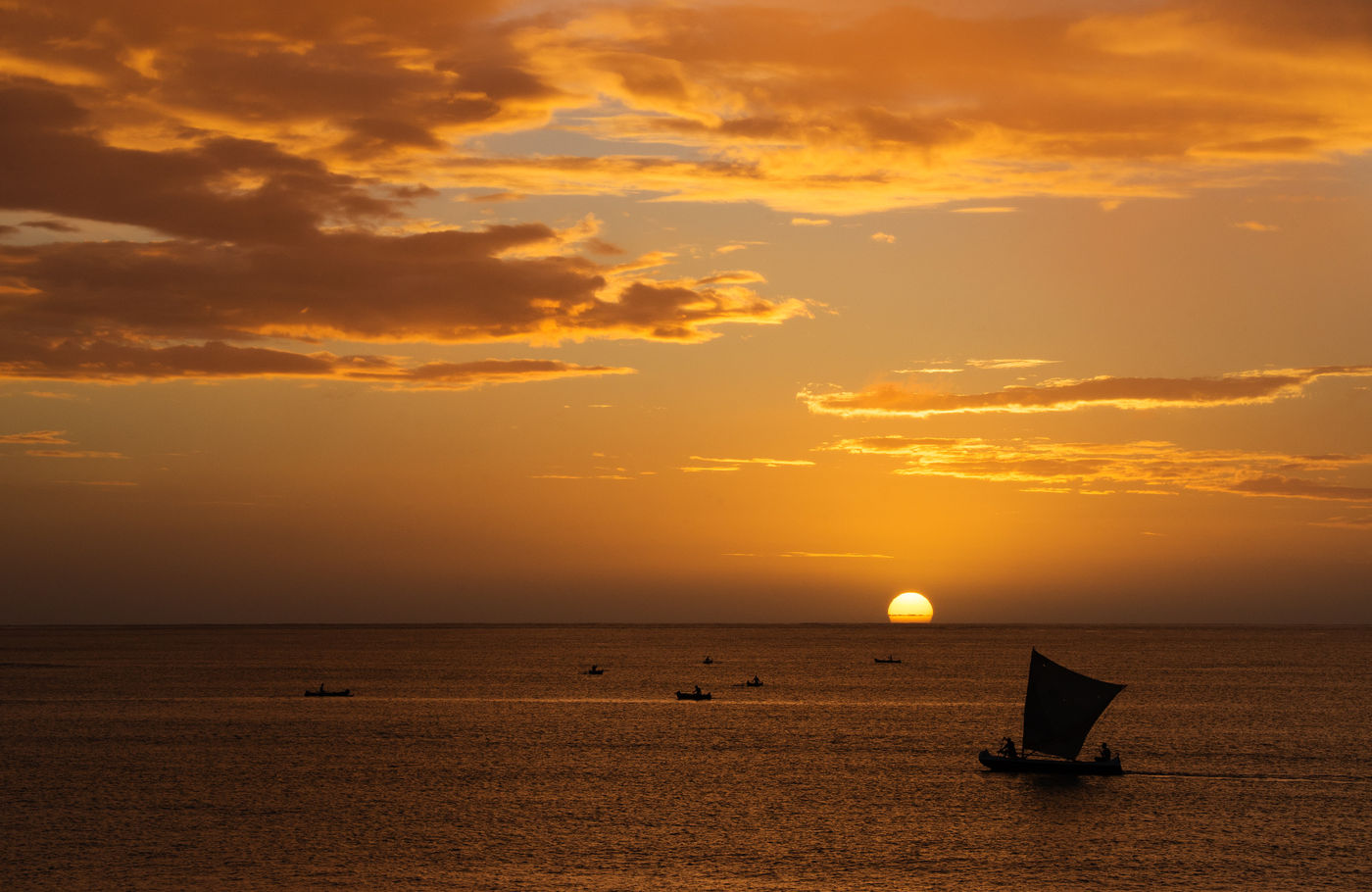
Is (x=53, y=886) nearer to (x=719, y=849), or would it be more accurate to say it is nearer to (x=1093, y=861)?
(x=719, y=849)

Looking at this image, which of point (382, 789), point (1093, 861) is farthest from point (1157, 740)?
point (382, 789)

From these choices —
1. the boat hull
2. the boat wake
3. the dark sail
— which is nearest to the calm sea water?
the boat wake

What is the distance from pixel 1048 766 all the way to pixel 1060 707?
15.2ft

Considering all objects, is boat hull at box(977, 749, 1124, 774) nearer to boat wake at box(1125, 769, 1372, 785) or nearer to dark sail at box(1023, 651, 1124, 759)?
dark sail at box(1023, 651, 1124, 759)

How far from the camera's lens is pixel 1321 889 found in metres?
59.2

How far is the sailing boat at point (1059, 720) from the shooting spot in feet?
310

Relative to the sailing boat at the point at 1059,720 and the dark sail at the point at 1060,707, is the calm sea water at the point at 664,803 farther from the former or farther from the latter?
the dark sail at the point at 1060,707

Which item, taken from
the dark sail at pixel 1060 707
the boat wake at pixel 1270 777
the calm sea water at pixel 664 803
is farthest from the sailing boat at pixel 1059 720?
the boat wake at pixel 1270 777

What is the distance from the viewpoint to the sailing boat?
94562mm

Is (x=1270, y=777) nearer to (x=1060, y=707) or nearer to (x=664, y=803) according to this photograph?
(x=1060, y=707)

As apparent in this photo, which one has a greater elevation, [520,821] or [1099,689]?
[1099,689]

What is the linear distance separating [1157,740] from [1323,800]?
1348 inches

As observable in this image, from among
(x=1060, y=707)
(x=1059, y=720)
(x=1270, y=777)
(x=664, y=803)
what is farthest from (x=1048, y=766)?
(x=664, y=803)

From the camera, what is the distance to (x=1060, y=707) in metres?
96.3
